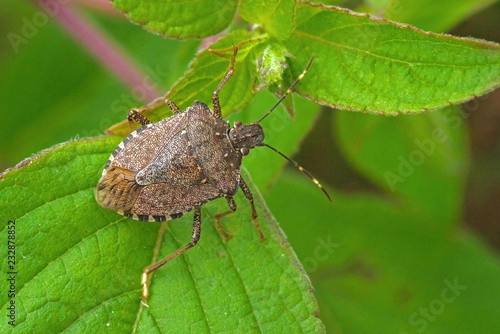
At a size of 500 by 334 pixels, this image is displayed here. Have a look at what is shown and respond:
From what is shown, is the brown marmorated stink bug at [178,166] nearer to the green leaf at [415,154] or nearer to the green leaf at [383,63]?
the green leaf at [383,63]

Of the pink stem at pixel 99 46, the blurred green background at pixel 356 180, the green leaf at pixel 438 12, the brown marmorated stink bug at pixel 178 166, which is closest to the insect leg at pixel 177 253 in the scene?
the brown marmorated stink bug at pixel 178 166

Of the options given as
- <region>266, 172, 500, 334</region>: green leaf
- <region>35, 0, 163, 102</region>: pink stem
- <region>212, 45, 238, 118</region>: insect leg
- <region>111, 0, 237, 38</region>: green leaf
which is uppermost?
<region>35, 0, 163, 102</region>: pink stem

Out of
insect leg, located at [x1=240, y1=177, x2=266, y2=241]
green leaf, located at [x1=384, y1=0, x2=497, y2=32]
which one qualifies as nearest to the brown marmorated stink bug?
insect leg, located at [x1=240, y1=177, x2=266, y2=241]

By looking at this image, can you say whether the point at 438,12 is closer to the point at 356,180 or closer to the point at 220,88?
the point at 356,180

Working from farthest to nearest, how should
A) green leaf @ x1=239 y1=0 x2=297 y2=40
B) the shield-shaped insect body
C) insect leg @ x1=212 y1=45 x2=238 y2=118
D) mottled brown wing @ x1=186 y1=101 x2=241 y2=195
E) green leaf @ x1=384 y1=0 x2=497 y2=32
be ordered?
green leaf @ x1=384 y1=0 x2=497 y2=32, mottled brown wing @ x1=186 y1=101 x2=241 y2=195, the shield-shaped insect body, insect leg @ x1=212 y1=45 x2=238 y2=118, green leaf @ x1=239 y1=0 x2=297 y2=40

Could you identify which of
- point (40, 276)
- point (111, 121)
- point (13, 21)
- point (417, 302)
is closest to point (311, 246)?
point (417, 302)

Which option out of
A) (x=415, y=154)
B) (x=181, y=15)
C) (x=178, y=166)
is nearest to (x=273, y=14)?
(x=181, y=15)

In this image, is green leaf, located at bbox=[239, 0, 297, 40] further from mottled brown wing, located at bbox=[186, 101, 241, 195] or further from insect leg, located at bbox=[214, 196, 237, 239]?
insect leg, located at bbox=[214, 196, 237, 239]
